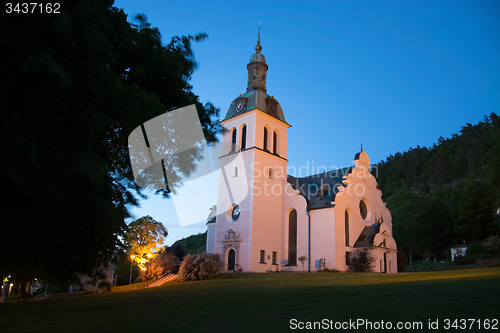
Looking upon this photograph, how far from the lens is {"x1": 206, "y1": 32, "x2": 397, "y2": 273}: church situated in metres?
35.2

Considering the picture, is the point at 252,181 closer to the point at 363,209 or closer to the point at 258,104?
the point at 258,104

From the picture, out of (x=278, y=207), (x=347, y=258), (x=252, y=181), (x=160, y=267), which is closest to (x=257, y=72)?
(x=252, y=181)

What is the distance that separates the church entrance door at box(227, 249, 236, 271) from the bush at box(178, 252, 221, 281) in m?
3.22

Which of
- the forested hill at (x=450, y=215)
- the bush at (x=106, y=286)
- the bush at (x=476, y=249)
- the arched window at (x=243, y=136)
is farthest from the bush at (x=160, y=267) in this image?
the bush at (x=476, y=249)

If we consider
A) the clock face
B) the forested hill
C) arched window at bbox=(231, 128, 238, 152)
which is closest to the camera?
the clock face

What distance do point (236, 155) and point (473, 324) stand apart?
32.6 meters

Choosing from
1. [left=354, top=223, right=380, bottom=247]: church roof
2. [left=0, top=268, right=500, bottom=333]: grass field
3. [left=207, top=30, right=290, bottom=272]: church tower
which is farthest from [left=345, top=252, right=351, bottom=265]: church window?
[left=0, top=268, right=500, bottom=333]: grass field

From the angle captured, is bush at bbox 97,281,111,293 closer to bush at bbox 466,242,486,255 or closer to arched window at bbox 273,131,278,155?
arched window at bbox 273,131,278,155

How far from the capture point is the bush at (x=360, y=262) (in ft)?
107

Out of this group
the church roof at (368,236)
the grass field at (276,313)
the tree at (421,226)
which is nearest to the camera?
the grass field at (276,313)

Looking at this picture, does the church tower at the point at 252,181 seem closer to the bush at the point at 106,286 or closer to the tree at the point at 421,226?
the bush at the point at 106,286

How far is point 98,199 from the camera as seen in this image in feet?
23.4

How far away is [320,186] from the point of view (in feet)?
129

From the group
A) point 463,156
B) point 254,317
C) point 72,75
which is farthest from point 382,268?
point 463,156
